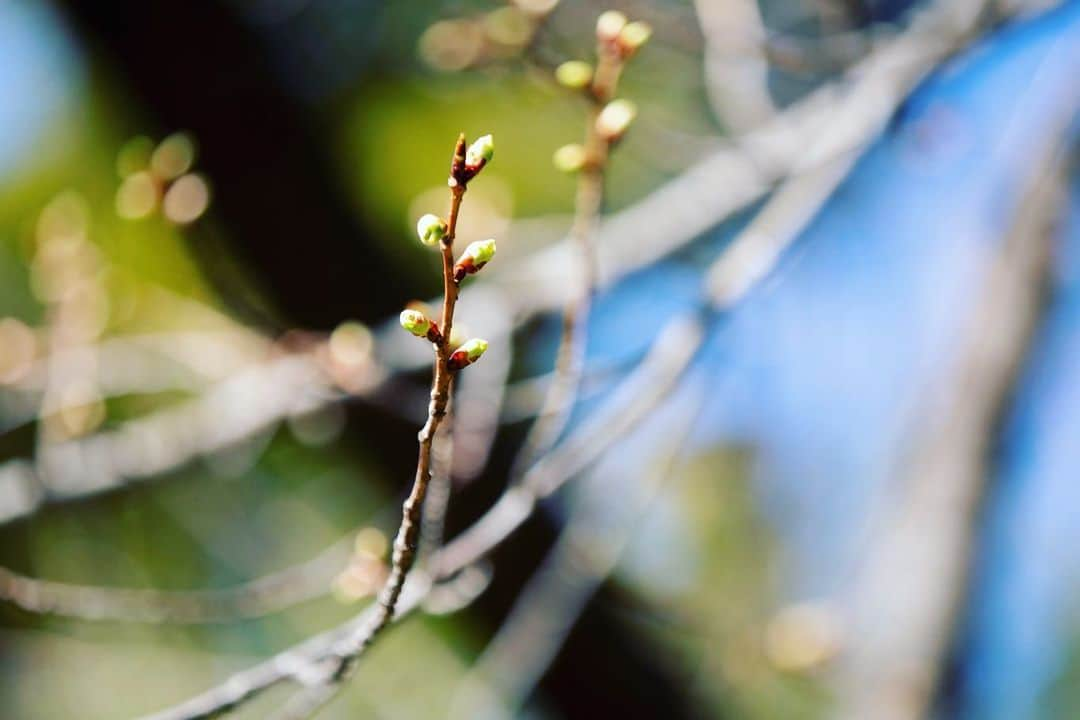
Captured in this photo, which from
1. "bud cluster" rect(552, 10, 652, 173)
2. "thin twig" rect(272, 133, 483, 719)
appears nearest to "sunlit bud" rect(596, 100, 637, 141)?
"bud cluster" rect(552, 10, 652, 173)

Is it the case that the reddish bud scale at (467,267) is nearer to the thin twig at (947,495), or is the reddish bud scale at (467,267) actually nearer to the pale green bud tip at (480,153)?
the pale green bud tip at (480,153)

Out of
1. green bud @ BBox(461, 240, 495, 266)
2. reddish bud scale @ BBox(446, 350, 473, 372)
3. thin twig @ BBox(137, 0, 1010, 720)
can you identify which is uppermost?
green bud @ BBox(461, 240, 495, 266)

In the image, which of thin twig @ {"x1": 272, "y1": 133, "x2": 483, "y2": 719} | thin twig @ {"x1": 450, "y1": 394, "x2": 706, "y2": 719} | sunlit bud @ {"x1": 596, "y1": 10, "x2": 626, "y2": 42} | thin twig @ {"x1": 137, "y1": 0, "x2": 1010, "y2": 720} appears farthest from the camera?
thin twig @ {"x1": 450, "y1": 394, "x2": 706, "y2": 719}

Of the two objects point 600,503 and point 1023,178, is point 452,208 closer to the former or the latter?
point 600,503

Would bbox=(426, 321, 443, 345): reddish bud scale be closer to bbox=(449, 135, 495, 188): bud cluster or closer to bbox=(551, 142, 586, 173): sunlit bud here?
bbox=(449, 135, 495, 188): bud cluster

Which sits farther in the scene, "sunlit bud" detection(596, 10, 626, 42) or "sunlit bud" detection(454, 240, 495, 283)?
"sunlit bud" detection(596, 10, 626, 42)

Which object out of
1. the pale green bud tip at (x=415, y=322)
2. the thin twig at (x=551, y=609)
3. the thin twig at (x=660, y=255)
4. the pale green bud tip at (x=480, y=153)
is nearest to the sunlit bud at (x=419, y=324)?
the pale green bud tip at (x=415, y=322)

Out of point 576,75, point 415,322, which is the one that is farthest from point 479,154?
point 576,75
